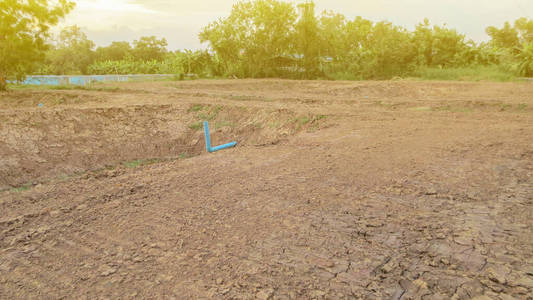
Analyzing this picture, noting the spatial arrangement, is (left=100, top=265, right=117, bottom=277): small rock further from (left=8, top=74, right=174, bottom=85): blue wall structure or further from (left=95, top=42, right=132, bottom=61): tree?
(left=95, top=42, right=132, bottom=61): tree

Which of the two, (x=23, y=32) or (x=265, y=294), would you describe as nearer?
(x=265, y=294)

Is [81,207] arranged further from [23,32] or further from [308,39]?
[308,39]

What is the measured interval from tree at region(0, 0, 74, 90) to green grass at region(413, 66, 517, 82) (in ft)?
67.0

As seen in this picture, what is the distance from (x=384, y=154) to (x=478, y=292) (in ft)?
10.8

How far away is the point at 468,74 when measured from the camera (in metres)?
21.1

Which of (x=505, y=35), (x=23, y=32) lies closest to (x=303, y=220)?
(x=23, y=32)

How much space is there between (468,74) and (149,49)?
43.2 m

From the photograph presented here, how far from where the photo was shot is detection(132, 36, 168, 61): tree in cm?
5109

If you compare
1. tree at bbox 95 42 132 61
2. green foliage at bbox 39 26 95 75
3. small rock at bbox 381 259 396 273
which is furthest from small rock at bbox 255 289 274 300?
tree at bbox 95 42 132 61

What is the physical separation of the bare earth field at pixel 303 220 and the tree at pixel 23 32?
10.5 m

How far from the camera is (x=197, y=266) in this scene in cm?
298

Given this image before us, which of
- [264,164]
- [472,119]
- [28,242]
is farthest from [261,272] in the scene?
[472,119]

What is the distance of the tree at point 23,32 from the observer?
15445 millimetres

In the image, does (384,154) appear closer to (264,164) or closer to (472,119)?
(264,164)
